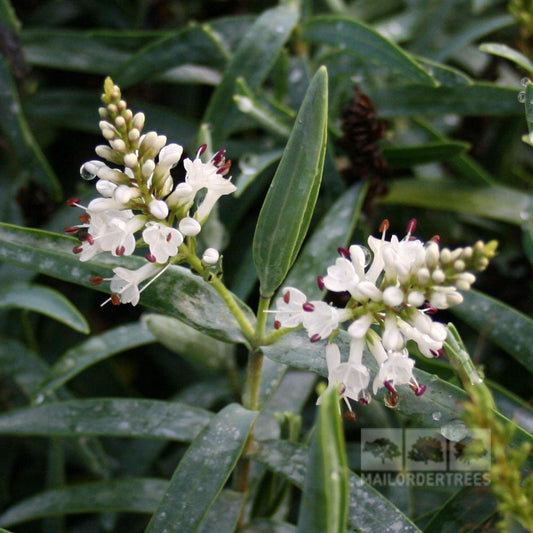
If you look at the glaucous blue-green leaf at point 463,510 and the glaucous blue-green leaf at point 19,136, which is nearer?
the glaucous blue-green leaf at point 463,510

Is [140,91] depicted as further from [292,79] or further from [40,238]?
[40,238]

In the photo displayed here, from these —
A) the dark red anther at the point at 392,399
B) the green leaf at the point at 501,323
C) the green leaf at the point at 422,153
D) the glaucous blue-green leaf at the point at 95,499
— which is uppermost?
the green leaf at the point at 422,153

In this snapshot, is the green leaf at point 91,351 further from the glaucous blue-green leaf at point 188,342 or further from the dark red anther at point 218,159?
the dark red anther at point 218,159

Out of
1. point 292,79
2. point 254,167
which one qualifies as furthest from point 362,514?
point 292,79

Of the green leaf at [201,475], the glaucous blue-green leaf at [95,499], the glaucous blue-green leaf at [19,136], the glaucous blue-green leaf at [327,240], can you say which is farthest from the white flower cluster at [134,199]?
the glaucous blue-green leaf at [19,136]

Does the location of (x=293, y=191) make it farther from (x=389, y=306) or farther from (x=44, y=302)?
(x=44, y=302)

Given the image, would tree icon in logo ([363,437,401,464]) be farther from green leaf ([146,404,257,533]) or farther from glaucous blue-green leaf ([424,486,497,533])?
green leaf ([146,404,257,533])

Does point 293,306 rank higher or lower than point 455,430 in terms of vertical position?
higher

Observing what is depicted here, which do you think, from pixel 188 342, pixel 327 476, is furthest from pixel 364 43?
pixel 327 476
